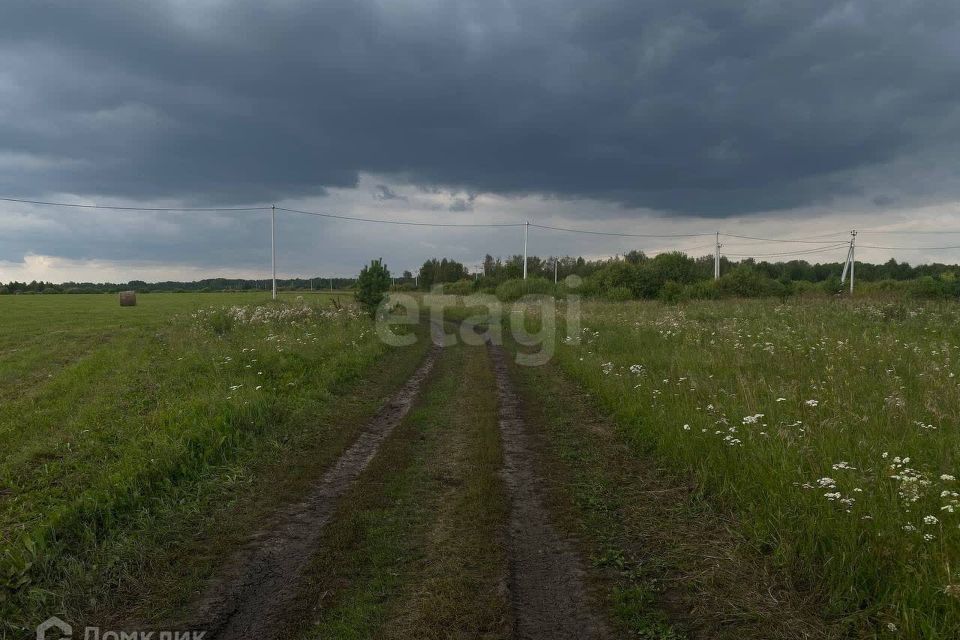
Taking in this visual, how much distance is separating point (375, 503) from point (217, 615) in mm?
1895

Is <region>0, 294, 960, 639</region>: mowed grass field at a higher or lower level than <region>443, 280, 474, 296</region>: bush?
lower

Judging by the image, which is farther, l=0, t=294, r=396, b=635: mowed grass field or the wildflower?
the wildflower

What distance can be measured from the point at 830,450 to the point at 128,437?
356 inches

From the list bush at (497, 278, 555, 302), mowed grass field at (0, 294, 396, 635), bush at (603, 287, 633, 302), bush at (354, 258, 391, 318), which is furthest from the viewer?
bush at (497, 278, 555, 302)

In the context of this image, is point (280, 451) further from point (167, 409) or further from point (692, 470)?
point (692, 470)

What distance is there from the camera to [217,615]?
3629 millimetres

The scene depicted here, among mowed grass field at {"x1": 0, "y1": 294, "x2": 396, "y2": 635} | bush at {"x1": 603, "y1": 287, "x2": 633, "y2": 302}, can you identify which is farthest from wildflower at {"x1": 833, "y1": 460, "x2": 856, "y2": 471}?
bush at {"x1": 603, "y1": 287, "x2": 633, "y2": 302}

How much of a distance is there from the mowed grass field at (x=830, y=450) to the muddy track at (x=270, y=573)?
12.2 feet

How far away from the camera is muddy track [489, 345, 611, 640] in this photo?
→ 344cm

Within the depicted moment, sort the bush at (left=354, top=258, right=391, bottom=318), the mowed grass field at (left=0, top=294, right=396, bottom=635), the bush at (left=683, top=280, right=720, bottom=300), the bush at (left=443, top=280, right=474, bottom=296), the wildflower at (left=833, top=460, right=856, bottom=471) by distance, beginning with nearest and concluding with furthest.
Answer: the mowed grass field at (left=0, top=294, right=396, bottom=635), the wildflower at (left=833, top=460, right=856, bottom=471), the bush at (left=354, top=258, right=391, bottom=318), the bush at (left=683, top=280, right=720, bottom=300), the bush at (left=443, top=280, right=474, bottom=296)

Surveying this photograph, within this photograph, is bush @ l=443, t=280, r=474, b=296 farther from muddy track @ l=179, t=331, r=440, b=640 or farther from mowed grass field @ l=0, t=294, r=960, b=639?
muddy track @ l=179, t=331, r=440, b=640

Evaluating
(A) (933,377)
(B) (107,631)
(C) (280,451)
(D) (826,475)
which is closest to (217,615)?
(B) (107,631)

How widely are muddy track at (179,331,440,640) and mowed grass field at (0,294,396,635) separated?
2.77 feet

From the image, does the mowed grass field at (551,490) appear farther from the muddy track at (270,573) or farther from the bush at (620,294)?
the bush at (620,294)
